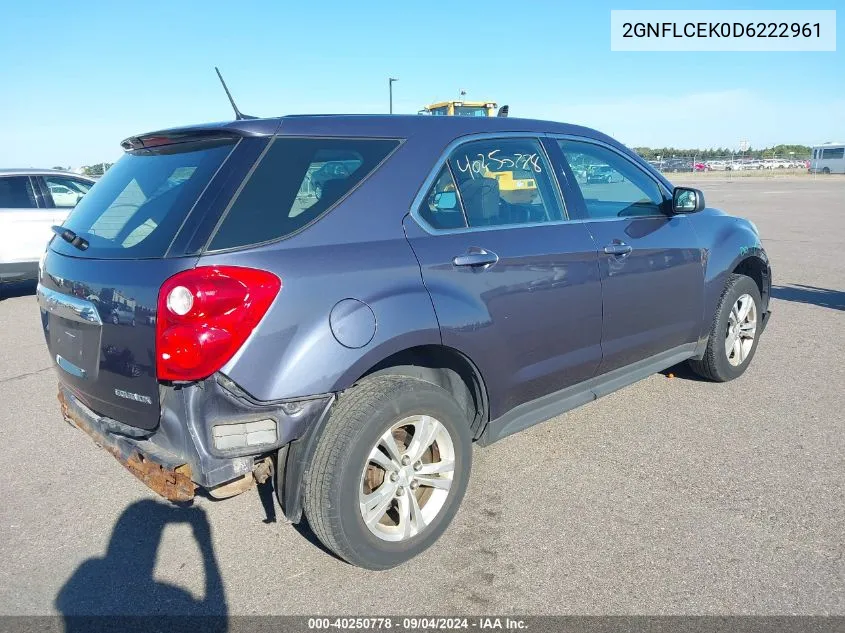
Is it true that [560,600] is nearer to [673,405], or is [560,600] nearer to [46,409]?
[673,405]

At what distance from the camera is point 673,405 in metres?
4.48

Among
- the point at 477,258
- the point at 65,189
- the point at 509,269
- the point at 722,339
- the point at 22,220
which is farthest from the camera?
the point at 65,189

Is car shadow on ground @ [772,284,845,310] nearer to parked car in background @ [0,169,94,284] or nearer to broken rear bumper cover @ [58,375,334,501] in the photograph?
broken rear bumper cover @ [58,375,334,501]

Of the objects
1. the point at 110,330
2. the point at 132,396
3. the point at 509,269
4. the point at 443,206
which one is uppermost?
the point at 443,206

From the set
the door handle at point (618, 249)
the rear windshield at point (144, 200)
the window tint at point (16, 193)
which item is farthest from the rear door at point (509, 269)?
the window tint at point (16, 193)

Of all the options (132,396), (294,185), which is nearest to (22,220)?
(132,396)

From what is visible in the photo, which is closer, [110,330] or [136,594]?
[110,330]

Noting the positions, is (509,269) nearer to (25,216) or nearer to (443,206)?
(443,206)

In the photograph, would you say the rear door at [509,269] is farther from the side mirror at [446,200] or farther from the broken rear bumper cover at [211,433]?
the broken rear bumper cover at [211,433]

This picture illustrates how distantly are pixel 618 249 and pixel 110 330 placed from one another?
2.53 meters

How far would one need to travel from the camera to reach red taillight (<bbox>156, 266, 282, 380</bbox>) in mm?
2311

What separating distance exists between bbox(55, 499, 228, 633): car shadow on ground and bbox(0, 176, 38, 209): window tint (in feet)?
22.9

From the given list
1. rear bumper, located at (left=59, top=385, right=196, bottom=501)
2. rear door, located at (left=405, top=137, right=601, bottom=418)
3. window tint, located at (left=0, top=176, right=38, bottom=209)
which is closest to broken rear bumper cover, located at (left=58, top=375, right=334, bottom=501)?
rear bumper, located at (left=59, top=385, right=196, bottom=501)

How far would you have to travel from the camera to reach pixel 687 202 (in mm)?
4070
